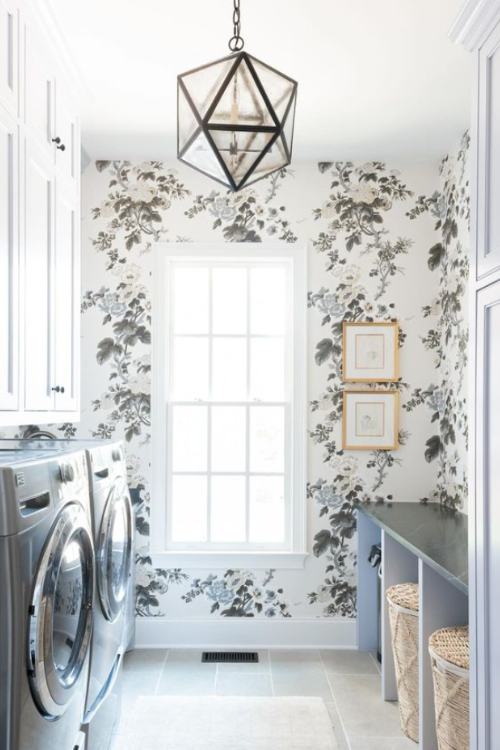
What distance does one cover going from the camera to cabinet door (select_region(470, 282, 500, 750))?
156 cm

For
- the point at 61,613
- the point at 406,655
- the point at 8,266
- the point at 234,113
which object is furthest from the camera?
the point at 406,655

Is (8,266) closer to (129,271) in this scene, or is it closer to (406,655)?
(129,271)

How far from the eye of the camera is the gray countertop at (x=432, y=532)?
93.4 inches

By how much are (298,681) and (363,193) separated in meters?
2.58

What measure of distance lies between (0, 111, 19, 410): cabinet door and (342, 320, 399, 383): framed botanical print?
2139mm

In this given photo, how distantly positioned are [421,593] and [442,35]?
6.73 ft

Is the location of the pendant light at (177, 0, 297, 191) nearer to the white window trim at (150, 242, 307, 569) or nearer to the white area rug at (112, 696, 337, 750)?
the white window trim at (150, 242, 307, 569)

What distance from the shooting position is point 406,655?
2938 millimetres

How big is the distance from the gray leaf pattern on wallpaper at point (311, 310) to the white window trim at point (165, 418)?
1.9 inches

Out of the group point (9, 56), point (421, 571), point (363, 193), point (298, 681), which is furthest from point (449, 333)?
point (9, 56)

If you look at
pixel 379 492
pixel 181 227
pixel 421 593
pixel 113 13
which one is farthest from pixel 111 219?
pixel 421 593

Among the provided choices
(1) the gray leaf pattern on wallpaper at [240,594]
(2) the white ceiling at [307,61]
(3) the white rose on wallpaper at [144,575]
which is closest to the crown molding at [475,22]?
(2) the white ceiling at [307,61]

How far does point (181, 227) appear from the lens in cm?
395

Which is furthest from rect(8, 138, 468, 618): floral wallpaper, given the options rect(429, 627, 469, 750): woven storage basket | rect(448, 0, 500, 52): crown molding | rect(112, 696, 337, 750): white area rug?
rect(448, 0, 500, 52): crown molding
